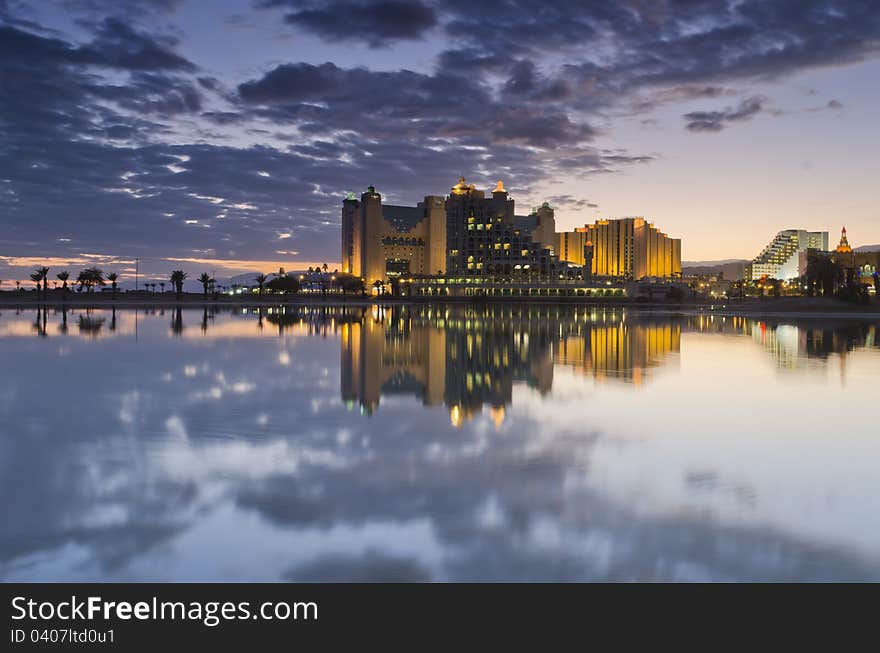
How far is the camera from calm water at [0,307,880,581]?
6453 mm

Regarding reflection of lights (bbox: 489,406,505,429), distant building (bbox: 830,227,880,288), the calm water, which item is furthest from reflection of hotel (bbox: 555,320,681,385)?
distant building (bbox: 830,227,880,288)

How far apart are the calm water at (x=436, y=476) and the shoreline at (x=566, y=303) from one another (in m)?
68.1

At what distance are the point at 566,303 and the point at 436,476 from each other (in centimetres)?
12501

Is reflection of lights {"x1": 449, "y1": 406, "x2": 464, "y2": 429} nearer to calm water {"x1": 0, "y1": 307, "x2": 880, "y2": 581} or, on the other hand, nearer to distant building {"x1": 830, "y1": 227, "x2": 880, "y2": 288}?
calm water {"x1": 0, "y1": 307, "x2": 880, "y2": 581}

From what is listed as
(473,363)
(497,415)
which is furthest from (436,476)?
(473,363)

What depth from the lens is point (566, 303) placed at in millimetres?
132000

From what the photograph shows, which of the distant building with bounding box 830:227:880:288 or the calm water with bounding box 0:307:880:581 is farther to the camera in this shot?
the distant building with bounding box 830:227:880:288

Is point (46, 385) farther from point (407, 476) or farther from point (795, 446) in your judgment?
point (795, 446)

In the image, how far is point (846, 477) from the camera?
960cm

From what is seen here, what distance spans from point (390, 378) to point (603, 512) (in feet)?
40.5

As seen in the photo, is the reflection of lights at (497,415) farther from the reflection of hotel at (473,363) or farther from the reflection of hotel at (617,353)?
the reflection of hotel at (617,353)

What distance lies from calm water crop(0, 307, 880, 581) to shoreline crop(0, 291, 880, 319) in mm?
68071
